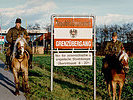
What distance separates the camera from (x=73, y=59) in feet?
33.5

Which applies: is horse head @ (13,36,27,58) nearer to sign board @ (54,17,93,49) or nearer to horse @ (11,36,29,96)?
horse @ (11,36,29,96)

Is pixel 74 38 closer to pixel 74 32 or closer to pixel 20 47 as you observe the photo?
pixel 74 32

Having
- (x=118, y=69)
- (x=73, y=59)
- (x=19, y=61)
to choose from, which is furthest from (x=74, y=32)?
(x=118, y=69)

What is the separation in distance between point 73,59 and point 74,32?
111cm

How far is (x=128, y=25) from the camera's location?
6938 centimetres

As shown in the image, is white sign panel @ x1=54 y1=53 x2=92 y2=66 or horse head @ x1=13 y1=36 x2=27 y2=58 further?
white sign panel @ x1=54 y1=53 x2=92 y2=66

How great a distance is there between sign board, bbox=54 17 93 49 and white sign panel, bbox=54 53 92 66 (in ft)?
1.18

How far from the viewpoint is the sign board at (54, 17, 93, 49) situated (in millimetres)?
10234

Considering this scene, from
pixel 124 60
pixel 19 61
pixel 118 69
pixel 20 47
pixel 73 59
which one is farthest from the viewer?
pixel 73 59

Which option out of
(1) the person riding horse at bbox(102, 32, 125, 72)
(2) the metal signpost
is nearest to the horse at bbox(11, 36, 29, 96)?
(2) the metal signpost

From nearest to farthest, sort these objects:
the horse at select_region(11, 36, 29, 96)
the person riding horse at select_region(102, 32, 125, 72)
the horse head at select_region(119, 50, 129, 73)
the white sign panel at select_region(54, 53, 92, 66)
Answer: the horse head at select_region(119, 50, 129, 73)
the person riding horse at select_region(102, 32, 125, 72)
the horse at select_region(11, 36, 29, 96)
the white sign panel at select_region(54, 53, 92, 66)

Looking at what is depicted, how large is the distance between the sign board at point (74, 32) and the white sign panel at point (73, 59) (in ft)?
1.18

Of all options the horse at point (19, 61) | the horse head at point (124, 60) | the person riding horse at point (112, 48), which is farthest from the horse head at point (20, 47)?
the horse head at point (124, 60)

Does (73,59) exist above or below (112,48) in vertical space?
below
